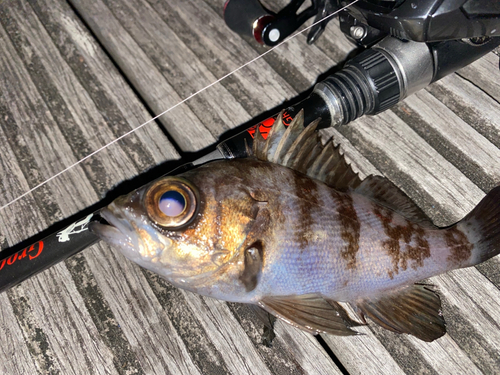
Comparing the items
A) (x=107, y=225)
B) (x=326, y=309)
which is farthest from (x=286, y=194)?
(x=107, y=225)

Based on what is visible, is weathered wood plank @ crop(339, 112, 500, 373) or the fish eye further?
weathered wood plank @ crop(339, 112, 500, 373)

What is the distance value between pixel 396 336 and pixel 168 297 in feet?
3.27

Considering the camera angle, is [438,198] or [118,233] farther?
[438,198]

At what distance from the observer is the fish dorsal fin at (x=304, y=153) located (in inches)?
54.7

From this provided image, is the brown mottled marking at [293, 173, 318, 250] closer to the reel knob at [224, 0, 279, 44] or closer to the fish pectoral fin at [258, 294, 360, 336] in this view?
the fish pectoral fin at [258, 294, 360, 336]

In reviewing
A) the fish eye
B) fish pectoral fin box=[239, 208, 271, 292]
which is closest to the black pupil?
the fish eye

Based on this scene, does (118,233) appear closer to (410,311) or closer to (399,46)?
(410,311)

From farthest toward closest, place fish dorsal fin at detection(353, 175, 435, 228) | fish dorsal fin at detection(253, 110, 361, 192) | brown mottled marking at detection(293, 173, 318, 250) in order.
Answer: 1. fish dorsal fin at detection(353, 175, 435, 228)
2. fish dorsal fin at detection(253, 110, 361, 192)
3. brown mottled marking at detection(293, 173, 318, 250)

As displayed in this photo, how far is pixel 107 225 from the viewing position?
1.19m

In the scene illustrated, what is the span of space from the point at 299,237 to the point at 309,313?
0.86 ft

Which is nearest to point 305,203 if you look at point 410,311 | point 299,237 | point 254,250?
point 299,237

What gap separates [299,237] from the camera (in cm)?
128

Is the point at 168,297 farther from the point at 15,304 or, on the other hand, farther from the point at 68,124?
the point at 68,124

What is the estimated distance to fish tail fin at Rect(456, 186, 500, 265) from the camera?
1.45 m
